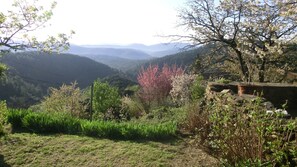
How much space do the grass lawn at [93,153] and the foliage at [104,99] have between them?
4.34 metres

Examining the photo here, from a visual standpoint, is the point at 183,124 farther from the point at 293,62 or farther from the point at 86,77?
the point at 86,77

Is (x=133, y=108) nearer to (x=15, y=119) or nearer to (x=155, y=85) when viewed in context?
(x=155, y=85)

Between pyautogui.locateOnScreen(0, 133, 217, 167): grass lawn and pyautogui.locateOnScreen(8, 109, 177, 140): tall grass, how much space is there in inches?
8.4

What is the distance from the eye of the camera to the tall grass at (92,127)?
488 centimetres

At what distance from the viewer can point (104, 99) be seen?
9445 millimetres

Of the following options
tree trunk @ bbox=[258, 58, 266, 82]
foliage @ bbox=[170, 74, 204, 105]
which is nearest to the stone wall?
foliage @ bbox=[170, 74, 204, 105]

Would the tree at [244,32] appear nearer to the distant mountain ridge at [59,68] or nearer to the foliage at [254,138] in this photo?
the foliage at [254,138]

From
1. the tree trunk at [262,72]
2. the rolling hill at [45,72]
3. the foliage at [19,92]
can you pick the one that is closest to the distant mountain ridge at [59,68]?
the rolling hill at [45,72]

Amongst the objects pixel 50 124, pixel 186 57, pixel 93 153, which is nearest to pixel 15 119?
pixel 50 124

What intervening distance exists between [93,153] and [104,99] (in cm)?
527

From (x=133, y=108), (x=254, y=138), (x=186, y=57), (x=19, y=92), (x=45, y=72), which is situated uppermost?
(x=254, y=138)

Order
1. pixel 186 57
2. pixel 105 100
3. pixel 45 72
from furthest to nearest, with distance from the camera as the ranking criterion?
1. pixel 45 72
2. pixel 186 57
3. pixel 105 100

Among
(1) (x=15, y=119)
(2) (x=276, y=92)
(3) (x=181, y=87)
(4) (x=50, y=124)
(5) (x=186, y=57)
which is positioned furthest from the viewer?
(5) (x=186, y=57)

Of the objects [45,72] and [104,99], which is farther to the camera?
[45,72]
